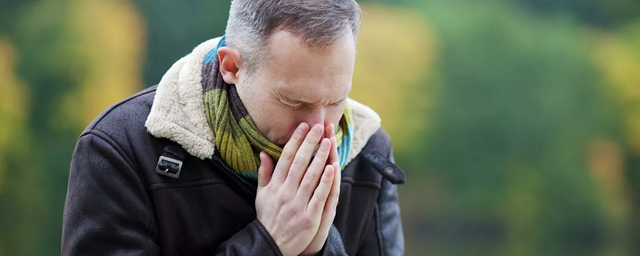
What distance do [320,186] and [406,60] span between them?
6.65 feet

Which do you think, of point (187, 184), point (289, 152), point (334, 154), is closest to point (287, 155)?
point (289, 152)

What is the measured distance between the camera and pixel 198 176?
156 cm

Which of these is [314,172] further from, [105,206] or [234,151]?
[105,206]

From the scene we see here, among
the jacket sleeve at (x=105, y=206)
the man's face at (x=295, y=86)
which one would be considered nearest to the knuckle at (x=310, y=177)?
the man's face at (x=295, y=86)

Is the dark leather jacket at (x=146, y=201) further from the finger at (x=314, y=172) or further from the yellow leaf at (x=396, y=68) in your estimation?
the yellow leaf at (x=396, y=68)

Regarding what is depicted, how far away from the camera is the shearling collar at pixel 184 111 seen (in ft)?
4.97

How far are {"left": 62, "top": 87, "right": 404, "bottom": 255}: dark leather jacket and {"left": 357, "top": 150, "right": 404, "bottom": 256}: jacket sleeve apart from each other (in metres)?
0.17

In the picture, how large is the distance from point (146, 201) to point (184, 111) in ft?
0.72

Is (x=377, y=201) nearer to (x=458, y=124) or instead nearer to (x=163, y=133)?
(x=163, y=133)

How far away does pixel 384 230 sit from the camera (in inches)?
72.6

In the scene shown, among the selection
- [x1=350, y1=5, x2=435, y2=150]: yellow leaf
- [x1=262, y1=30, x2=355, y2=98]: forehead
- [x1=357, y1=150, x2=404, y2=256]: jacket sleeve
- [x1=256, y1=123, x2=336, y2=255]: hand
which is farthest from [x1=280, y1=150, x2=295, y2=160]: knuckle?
[x1=350, y1=5, x2=435, y2=150]: yellow leaf

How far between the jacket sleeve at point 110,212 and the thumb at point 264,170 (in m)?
0.09

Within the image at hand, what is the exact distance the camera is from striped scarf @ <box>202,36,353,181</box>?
4.99ft

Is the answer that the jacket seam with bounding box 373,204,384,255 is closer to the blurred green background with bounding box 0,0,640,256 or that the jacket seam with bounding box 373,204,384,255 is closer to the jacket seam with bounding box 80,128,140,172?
the jacket seam with bounding box 80,128,140,172
